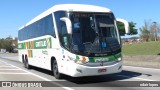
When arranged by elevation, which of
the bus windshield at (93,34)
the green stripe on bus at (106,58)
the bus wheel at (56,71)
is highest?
the bus windshield at (93,34)

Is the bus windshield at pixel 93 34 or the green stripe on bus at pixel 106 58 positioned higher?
the bus windshield at pixel 93 34

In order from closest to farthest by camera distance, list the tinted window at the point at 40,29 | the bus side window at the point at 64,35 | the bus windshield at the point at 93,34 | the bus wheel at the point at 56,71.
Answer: the bus windshield at the point at 93,34, the bus side window at the point at 64,35, the bus wheel at the point at 56,71, the tinted window at the point at 40,29

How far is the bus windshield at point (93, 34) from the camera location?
1509 centimetres

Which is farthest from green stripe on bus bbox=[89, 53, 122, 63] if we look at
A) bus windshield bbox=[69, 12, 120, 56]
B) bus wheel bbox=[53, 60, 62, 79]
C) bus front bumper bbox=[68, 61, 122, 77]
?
bus wheel bbox=[53, 60, 62, 79]

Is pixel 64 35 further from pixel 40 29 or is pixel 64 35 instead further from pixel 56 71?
pixel 40 29

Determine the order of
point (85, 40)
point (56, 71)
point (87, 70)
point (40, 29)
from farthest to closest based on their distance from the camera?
point (40, 29) → point (56, 71) → point (85, 40) → point (87, 70)

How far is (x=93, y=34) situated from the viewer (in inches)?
603

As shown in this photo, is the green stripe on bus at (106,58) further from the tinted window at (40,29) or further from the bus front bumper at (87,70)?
the tinted window at (40,29)

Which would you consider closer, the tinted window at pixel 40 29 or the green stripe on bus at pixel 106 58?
the green stripe on bus at pixel 106 58

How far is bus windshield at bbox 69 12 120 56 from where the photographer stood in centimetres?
1509

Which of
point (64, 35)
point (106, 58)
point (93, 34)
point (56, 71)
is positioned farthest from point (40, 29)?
point (106, 58)

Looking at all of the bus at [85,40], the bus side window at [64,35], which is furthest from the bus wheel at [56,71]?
the bus side window at [64,35]

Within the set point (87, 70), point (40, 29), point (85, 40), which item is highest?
point (40, 29)

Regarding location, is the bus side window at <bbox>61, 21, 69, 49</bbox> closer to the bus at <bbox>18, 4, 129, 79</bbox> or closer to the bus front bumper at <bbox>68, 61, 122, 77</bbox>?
the bus at <bbox>18, 4, 129, 79</bbox>
